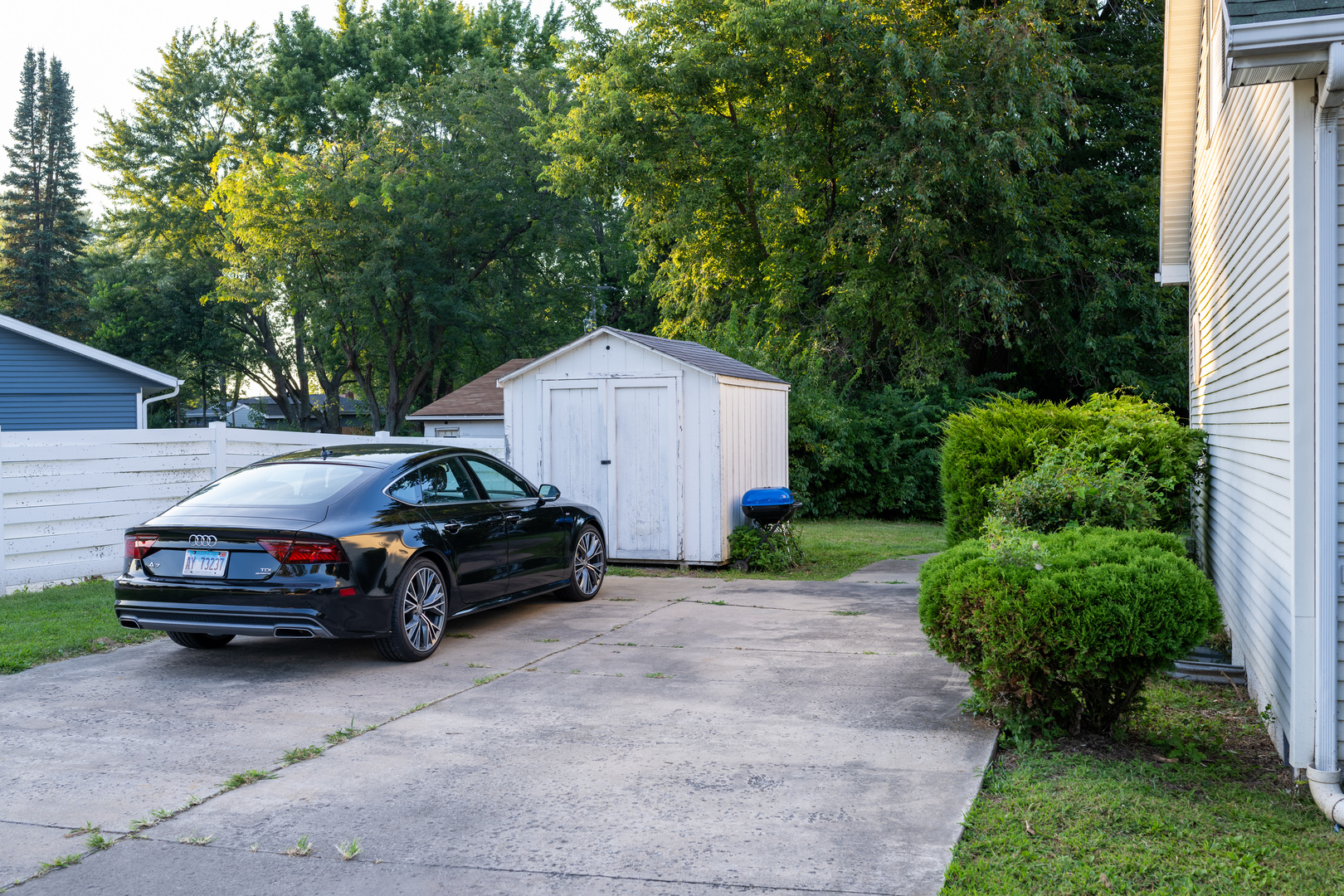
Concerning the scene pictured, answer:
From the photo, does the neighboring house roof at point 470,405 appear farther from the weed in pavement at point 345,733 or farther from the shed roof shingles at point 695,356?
the weed in pavement at point 345,733

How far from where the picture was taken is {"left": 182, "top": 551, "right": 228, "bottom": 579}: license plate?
660cm

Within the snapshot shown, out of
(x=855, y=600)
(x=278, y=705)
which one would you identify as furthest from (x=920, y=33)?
(x=278, y=705)

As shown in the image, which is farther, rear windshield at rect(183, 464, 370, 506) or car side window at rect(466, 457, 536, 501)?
car side window at rect(466, 457, 536, 501)

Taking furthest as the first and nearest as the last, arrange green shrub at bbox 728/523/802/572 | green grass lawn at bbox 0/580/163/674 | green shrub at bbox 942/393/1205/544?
green shrub at bbox 728/523/802/572 → green shrub at bbox 942/393/1205/544 → green grass lawn at bbox 0/580/163/674

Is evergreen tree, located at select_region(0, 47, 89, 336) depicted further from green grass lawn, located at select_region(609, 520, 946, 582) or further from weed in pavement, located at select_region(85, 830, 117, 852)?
weed in pavement, located at select_region(85, 830, 117, 852)

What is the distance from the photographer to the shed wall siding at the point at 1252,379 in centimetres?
479

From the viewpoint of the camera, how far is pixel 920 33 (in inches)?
930

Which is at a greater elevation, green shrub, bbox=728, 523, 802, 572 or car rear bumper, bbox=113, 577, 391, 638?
car rear bumper, bbox=113, 577, 391, 638

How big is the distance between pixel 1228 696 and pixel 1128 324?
19.9 m

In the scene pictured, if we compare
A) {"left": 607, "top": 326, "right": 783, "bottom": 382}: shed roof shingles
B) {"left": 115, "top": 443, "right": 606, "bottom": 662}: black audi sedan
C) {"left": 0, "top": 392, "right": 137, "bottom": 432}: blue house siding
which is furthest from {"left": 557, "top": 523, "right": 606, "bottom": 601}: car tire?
{"left": 0, "top": 392, "right": 137, "bottom": 432}: blue house siding

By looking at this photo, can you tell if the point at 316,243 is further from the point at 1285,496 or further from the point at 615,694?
the point at 1285,496

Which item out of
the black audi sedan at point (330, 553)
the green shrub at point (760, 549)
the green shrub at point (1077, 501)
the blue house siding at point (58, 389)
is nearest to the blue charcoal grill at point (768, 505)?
the green shrub at point (760, 549)

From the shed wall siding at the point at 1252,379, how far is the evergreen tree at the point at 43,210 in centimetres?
4815

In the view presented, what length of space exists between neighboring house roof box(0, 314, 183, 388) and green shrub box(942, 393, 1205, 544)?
21.2m
